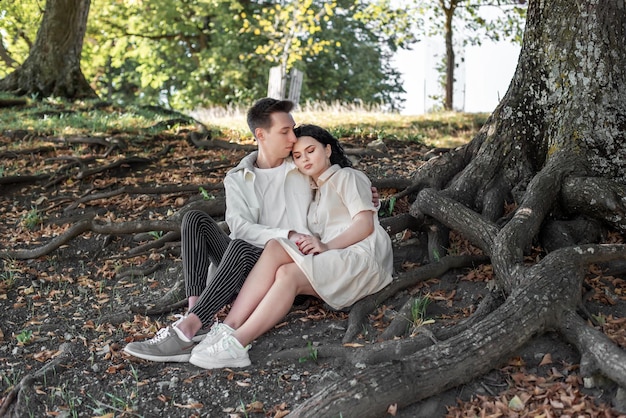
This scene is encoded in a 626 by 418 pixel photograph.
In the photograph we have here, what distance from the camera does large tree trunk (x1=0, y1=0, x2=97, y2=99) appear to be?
15375mm

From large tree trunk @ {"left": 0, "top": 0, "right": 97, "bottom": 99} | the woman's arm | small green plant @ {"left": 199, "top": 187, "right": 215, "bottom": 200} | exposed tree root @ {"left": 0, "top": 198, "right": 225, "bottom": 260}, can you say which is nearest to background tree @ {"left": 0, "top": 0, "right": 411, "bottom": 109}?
large tree trunk @ {"left": 0, "top": 0, "right": 97, "bottom": 99}

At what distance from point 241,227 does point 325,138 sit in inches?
37.1

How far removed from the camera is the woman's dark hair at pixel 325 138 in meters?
5.85

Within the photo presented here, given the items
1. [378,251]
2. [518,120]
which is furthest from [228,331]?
[518,120]

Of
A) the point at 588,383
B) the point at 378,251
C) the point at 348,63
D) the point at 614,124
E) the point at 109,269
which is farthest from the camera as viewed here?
the point at 348,63

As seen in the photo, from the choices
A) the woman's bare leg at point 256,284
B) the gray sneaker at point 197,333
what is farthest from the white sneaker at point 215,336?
the gray sneaker at point 197,333

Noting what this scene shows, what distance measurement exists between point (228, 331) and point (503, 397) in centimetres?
186

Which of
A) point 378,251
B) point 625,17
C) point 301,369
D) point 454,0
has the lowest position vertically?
point 301,369

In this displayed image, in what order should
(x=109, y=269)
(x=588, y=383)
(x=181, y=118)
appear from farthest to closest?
(x=181, y=118) → (x=109, y=269) → (x=588, y=383)

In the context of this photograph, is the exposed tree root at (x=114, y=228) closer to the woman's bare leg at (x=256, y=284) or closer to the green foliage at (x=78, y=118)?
the woman's bare leg at (x=256, y=284)

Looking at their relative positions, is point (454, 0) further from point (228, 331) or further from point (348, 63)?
point (228, 331)

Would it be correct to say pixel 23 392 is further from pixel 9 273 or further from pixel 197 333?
pixel 9 273

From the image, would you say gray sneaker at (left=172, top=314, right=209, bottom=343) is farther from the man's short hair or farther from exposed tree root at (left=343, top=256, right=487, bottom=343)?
the man's short hair

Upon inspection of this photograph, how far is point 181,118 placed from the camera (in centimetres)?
1269
